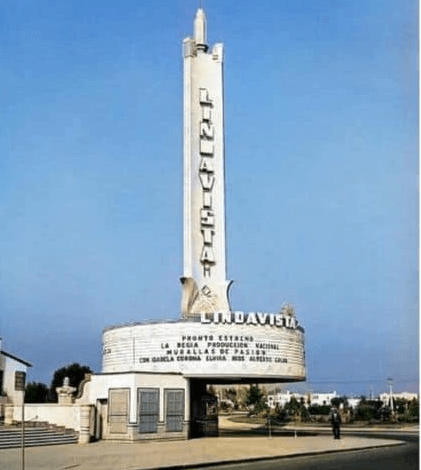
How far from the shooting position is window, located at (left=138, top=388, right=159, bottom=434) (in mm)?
34688

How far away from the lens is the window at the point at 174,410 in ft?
119

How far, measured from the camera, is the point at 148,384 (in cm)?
3572

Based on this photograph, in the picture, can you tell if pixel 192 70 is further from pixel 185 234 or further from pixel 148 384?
pixel 148 384

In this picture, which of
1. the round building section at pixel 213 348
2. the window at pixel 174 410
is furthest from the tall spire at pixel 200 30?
the window at pixel 174 410

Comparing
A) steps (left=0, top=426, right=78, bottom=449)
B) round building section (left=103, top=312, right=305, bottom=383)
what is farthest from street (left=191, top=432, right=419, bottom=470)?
round building section (left=103, top=312, right=305, bottom=383)

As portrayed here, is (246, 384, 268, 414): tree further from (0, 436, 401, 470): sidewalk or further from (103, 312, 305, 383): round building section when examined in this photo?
(0, 436, 401, 470): sidewalk

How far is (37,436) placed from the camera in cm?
3127

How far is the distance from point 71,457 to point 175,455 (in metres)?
3.62

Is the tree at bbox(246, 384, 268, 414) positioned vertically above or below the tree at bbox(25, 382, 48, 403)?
below

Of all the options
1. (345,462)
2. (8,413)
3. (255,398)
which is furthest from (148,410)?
(255,398)

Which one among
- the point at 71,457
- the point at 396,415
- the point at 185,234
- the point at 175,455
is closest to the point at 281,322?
the point at 185,234

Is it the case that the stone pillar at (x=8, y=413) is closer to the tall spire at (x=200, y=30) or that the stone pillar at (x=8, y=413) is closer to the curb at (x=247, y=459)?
the curb at (x=247, y=459)

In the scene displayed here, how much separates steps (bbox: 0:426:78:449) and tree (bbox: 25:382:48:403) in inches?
1214

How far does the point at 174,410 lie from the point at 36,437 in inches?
302
